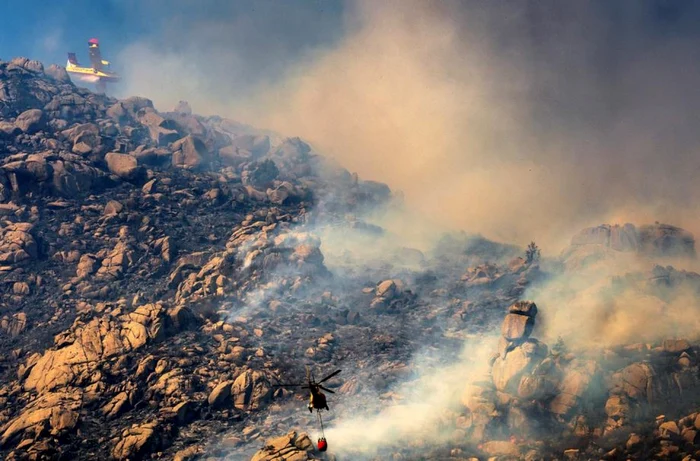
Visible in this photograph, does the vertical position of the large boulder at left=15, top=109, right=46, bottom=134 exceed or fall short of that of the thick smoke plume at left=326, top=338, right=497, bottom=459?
it exceeds it

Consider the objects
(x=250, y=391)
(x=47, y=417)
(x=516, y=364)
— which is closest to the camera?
(x=47, y=417)

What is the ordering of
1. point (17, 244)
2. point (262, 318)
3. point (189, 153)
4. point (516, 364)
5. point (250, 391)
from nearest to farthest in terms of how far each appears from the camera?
point (516, 364), point (250, 391), point (262, 318), point (17, 244), point (189, 153)

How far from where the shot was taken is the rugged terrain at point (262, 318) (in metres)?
56.2

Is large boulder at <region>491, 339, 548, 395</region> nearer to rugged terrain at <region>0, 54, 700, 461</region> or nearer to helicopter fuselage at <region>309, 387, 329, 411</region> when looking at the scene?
rugged terrain at <region>0, 54, 700, 461</region>

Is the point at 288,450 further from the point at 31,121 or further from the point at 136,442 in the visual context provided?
the point at 31,121

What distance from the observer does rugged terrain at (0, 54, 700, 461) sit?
184 ft

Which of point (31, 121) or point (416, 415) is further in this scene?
point (31, 121)

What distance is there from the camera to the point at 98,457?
56.7 m

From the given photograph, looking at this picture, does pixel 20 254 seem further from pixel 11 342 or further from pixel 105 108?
pixel 105 108

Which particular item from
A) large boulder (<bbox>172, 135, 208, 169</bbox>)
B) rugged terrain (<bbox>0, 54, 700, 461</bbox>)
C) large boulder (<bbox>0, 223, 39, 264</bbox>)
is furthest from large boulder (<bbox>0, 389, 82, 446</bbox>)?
large boulder (<bbox>172, 135, 208, 169</bbox>)

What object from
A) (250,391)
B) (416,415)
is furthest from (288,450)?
(250,391)

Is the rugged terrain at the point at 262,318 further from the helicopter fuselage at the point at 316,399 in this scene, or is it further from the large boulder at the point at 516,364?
the helicopter fuselage at the point at 316,399

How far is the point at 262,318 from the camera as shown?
83312 millimetres

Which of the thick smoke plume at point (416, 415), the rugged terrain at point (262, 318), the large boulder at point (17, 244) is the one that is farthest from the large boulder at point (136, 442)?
the large boulder at point (17, 244)
